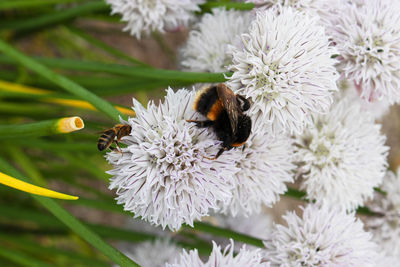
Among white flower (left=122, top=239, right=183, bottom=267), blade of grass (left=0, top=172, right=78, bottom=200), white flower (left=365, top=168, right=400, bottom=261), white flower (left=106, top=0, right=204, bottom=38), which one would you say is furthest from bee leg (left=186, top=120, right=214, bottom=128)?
white flower (left=365, top=168, right=400, bottom=261)

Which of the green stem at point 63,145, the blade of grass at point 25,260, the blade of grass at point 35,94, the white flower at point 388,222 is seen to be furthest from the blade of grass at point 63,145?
the white flower at point 388,222

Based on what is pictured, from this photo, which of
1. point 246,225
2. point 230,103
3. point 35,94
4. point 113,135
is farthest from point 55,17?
point 246,225

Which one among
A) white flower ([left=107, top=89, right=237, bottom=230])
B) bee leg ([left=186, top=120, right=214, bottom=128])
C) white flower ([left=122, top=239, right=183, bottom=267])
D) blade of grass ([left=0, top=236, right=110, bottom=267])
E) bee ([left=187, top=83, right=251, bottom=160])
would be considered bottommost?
blade of grass ([left=0, top=236, right=110, bottom=267])

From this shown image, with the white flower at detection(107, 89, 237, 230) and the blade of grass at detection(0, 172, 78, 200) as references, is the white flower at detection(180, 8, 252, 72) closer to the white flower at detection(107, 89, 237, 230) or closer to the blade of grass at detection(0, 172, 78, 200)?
the white flower at detection(107, 89, 237, 230)

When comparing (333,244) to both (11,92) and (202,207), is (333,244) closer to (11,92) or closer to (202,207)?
(202,207)

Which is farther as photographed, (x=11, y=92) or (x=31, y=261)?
(x=11, y=92)

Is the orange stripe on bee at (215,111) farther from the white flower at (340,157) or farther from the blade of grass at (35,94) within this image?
the blade of grass at (35,94)

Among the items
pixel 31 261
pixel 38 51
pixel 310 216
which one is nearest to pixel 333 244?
pixel 310 216

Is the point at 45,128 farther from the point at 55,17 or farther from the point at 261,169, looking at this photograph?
the point at 55,17
